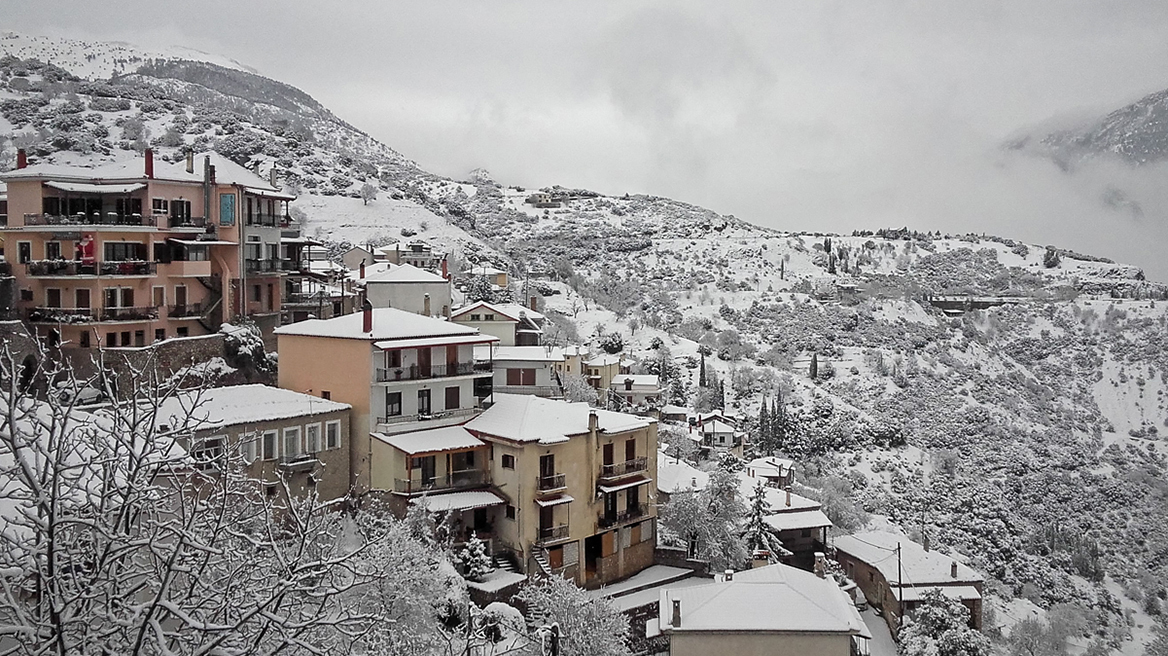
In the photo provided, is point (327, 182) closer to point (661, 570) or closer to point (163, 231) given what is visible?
point (163, 231)

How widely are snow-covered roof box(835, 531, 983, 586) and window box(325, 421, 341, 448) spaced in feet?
68.8

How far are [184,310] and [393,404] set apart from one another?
357 inches

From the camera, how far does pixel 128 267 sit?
28.4 meters

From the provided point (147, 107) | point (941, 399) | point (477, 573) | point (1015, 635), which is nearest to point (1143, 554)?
point (941, 399)

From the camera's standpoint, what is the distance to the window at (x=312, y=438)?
24.0 metres

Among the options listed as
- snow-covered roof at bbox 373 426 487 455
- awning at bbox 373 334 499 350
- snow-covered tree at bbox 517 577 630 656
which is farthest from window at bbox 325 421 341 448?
snow-covered tree at bbox 517 577 630 656

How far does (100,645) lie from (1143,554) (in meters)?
67.9

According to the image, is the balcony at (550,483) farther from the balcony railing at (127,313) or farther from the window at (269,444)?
the balcony railing at (127,313)

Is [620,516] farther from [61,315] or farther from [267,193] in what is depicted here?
[267,193]

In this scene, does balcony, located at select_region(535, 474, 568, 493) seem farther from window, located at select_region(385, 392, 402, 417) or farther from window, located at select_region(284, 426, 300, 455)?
window, located at select_region(284, 426, 300, 455)

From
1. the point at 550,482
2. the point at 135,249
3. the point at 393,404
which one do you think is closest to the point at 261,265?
the point at 135,249

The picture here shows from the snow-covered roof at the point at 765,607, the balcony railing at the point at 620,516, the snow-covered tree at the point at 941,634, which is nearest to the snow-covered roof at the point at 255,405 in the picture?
the balcony railing at the point at 620,516

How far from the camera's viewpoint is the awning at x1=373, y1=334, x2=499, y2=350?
25750mm

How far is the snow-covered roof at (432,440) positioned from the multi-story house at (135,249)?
9452 millimetres
